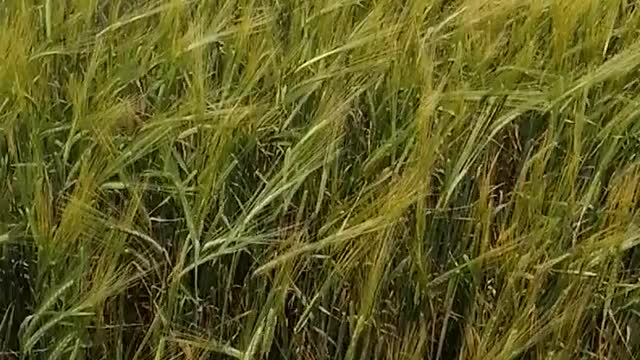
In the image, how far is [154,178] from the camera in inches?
34.1

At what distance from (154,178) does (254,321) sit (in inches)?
5.6

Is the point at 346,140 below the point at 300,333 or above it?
above

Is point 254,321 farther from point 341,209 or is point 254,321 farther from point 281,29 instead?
point 281,29

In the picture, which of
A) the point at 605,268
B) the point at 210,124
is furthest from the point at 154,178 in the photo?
the point at 605,268

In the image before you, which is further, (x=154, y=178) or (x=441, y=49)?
(x=441, y=49)

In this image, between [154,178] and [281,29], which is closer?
[154,178]

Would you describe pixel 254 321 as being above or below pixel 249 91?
below

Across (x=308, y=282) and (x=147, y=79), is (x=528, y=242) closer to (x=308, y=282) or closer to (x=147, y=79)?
(x=308, y=282)

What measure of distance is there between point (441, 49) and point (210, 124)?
26cm

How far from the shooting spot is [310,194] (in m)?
0.85

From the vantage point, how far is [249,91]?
0.89 meters

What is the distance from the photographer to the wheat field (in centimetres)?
80

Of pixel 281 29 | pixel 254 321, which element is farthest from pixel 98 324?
pixel 281 29

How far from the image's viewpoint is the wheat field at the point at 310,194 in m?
0.80
